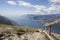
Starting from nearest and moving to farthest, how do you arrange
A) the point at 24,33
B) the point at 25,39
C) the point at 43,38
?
the point at 43,38
the point at 25,39
the point at 24,33

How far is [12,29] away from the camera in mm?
15969

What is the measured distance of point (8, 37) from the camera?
14.0 meters

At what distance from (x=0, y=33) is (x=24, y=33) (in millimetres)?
2102

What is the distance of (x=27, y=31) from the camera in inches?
630

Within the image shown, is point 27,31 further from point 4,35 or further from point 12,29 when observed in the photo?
point 4,35

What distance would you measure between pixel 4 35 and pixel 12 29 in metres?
1.75

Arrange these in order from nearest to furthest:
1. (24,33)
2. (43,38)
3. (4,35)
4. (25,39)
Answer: (43,38) < (25,39) < (4,35) < (24,33)

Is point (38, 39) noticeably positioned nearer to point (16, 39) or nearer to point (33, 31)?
point (16, 39)

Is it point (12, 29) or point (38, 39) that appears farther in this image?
point (12, 29)

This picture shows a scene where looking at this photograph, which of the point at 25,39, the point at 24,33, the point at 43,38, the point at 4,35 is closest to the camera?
the point at 43,38

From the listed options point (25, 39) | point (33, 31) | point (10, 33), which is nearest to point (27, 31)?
point (33, 31)

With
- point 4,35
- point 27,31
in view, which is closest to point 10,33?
point 4,35

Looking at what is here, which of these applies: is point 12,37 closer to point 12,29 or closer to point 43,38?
point 12,29

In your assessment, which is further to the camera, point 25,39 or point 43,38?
point 25,39
